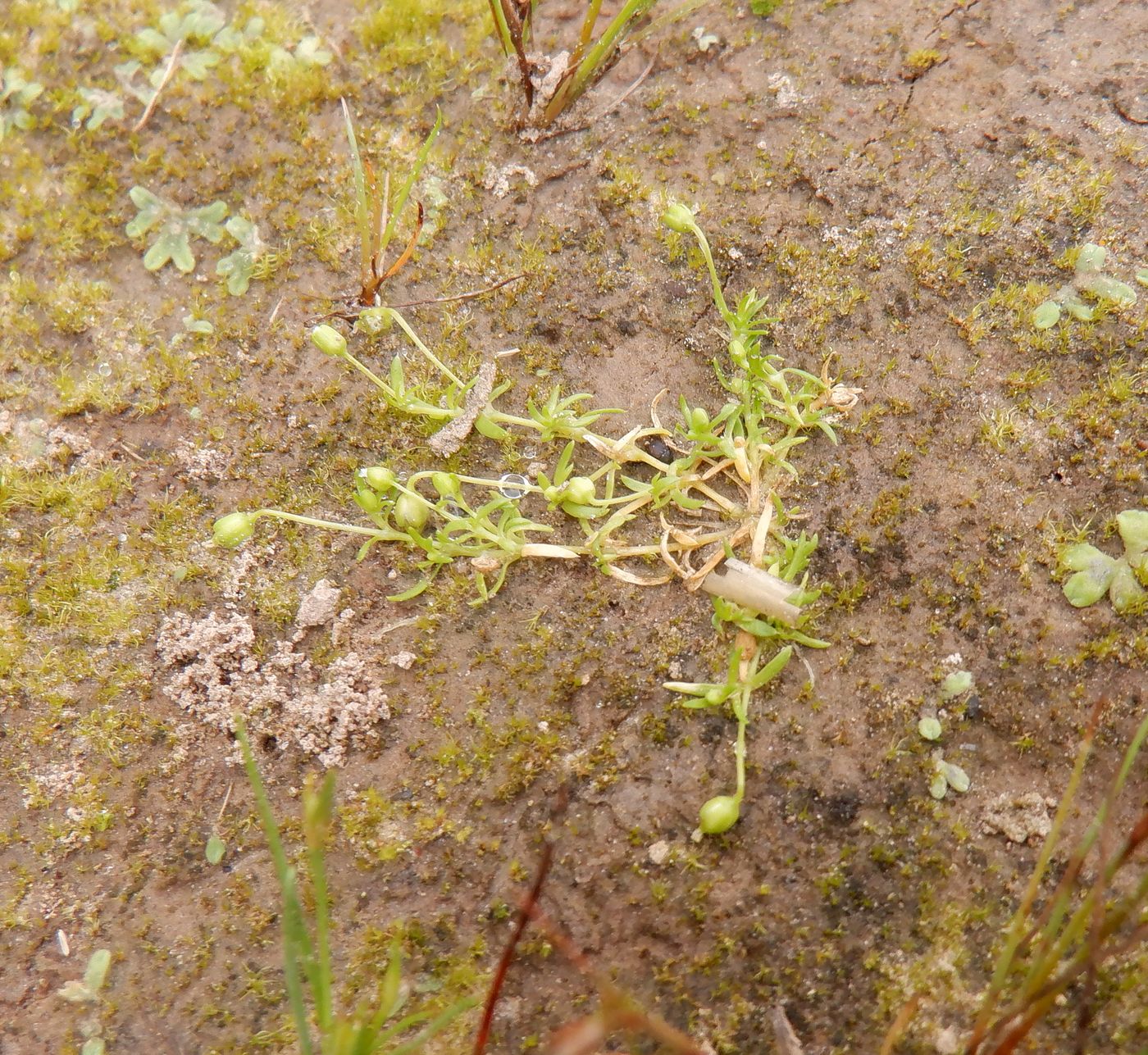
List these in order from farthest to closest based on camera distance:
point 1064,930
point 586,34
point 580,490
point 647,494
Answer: point 586,34 → point 647,494 → point 580,490 → point 1064,930

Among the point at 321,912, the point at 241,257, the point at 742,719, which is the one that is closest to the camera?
the point at 321,912

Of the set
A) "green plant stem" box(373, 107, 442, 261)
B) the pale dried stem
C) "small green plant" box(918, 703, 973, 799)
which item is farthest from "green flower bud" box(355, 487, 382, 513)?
the pale dried stem

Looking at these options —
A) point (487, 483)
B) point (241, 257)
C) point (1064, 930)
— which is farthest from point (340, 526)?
point (1064, 930)

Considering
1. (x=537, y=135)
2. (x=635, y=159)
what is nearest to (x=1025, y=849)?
(x=635, y=159)

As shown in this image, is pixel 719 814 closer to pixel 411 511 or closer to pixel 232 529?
pixel 411 511

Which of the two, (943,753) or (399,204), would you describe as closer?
(943,753)

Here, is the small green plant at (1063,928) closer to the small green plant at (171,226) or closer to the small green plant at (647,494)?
the small green plant at (647,494)

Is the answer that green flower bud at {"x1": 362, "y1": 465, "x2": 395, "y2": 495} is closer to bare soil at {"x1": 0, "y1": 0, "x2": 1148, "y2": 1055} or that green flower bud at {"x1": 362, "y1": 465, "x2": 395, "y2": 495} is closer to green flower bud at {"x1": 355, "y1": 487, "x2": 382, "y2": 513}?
green flower bud at {"x1": 355, "y1": 487, "x2": 382, "y2": 513}

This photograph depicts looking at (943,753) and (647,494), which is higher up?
(647,494)
